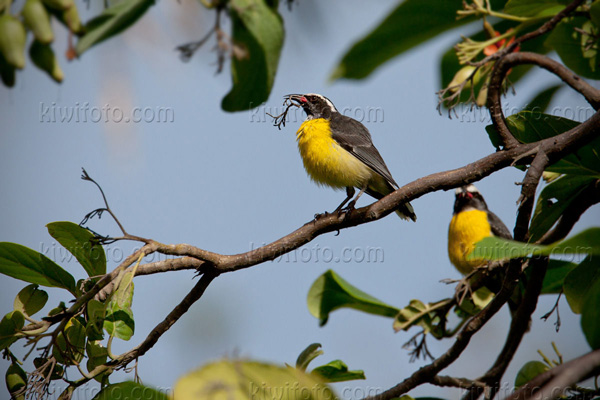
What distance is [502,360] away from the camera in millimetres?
2596

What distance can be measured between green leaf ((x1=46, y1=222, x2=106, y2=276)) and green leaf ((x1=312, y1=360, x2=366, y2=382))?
35.3 inches

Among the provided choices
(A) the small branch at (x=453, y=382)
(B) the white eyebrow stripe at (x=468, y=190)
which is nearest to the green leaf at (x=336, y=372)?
(A) the small branch at (x=453, y=382)

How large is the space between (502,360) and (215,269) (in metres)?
1.40

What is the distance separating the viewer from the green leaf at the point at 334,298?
8.41 ft

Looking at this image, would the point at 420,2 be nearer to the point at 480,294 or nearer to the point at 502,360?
the point at 502,360

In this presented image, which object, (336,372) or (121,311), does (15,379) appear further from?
(336,372)

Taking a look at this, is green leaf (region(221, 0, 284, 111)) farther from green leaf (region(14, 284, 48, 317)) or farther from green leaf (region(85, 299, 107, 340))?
green leaf (region(14, 284, 48, 317))

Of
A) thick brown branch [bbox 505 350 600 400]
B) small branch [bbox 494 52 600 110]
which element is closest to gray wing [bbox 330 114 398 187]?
small branch [bbox 494 52 600 110]

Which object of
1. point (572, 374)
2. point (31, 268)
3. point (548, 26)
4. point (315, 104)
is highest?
point (315, 104)

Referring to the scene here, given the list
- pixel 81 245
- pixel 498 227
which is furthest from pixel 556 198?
pixel 498 227

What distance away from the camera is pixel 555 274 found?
2.71 meters

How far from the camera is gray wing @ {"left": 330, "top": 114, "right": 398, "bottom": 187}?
4250 mm

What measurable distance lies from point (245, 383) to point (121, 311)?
769 millimetres

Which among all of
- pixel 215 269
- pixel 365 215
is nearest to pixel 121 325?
pixel 215 269
